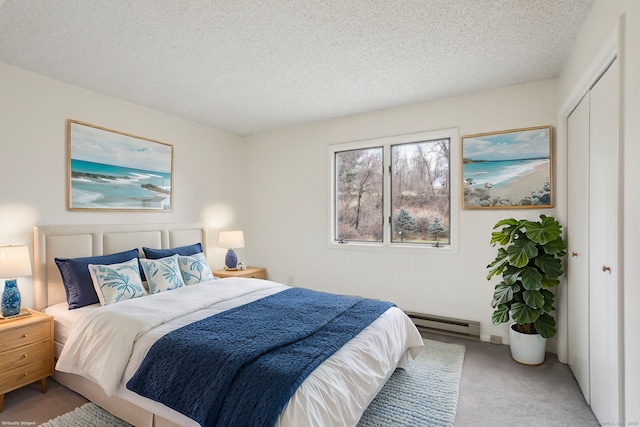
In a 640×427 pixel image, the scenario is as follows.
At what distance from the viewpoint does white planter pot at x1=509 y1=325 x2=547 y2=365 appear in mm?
2791

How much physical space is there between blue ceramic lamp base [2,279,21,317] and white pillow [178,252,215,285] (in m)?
1.24

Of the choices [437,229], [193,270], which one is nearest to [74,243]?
[193,270]

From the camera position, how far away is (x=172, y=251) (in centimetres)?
350

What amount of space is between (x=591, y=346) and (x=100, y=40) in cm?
406

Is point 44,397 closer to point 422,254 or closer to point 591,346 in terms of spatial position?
point 422,254

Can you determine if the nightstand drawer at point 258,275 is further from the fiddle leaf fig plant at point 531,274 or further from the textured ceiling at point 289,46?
the fiddle leaf fig plant at point 531,274

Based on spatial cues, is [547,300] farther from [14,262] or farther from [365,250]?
[14,262]

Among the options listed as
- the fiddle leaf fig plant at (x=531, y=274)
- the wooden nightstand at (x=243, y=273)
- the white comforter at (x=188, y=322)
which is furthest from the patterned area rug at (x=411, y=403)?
the wooden nightstand at (x=243, y=273)

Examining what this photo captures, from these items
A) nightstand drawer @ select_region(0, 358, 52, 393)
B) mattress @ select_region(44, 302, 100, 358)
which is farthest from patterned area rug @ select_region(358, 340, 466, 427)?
nightstand drawer @ select_region(0, 358, 52, 393)

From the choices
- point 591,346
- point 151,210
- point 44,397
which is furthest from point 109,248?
point 591,346

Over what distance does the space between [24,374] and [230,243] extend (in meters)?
2.34

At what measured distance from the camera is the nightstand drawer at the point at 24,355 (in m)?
2.23

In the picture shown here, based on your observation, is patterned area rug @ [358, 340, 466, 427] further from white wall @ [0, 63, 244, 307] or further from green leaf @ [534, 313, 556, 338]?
white wall @ [0, 63, 244, 307]

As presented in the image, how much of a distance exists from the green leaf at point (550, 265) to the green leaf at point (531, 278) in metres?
0.06
